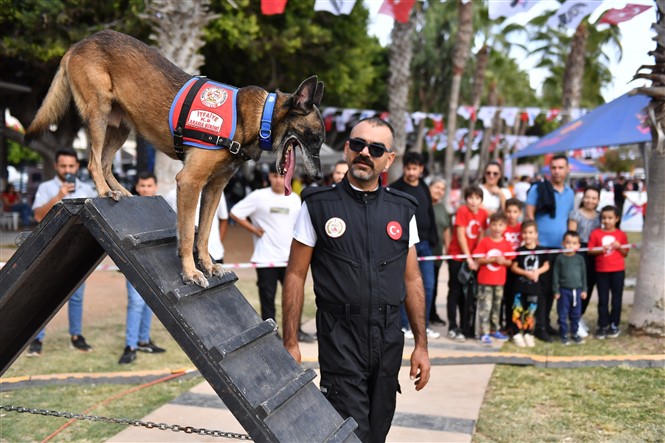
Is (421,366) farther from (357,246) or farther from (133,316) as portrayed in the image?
(133,316)

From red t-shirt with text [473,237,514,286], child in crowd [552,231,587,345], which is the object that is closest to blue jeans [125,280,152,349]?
red t-shirt with text [473,237,514,286]

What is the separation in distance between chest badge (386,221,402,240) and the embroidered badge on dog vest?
37.0 inches

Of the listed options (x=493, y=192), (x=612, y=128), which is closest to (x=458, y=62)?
(x=612, y=128)

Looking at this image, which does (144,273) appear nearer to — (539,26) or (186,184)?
(186,184)

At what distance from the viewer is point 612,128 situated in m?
9.66

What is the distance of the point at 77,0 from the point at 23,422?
37.0 ft

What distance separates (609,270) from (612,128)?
152 inches

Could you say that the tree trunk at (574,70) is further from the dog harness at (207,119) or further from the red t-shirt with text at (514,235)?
the dog harness at (207,119)

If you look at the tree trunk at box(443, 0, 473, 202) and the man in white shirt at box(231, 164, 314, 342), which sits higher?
the tree trunk at box(443, 0, 473, 202)

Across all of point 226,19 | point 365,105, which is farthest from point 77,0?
point 365,105

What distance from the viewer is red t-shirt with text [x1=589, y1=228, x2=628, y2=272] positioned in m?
6.64

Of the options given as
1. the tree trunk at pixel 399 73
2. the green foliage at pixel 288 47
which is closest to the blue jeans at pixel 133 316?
the green foliage at pixel 288 47

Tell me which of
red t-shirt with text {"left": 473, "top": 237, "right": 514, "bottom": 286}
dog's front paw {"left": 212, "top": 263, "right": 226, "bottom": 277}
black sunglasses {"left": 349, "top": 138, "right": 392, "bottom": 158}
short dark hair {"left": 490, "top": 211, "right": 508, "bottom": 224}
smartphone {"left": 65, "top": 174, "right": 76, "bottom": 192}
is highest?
black sunglasses {"left": 349, "top": 138, "right": 392, "bottom": 158}

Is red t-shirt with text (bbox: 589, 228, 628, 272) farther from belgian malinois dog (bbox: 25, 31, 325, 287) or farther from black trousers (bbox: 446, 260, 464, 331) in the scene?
belgian malinois dog (bbox: 25, 31, 325, 287)
